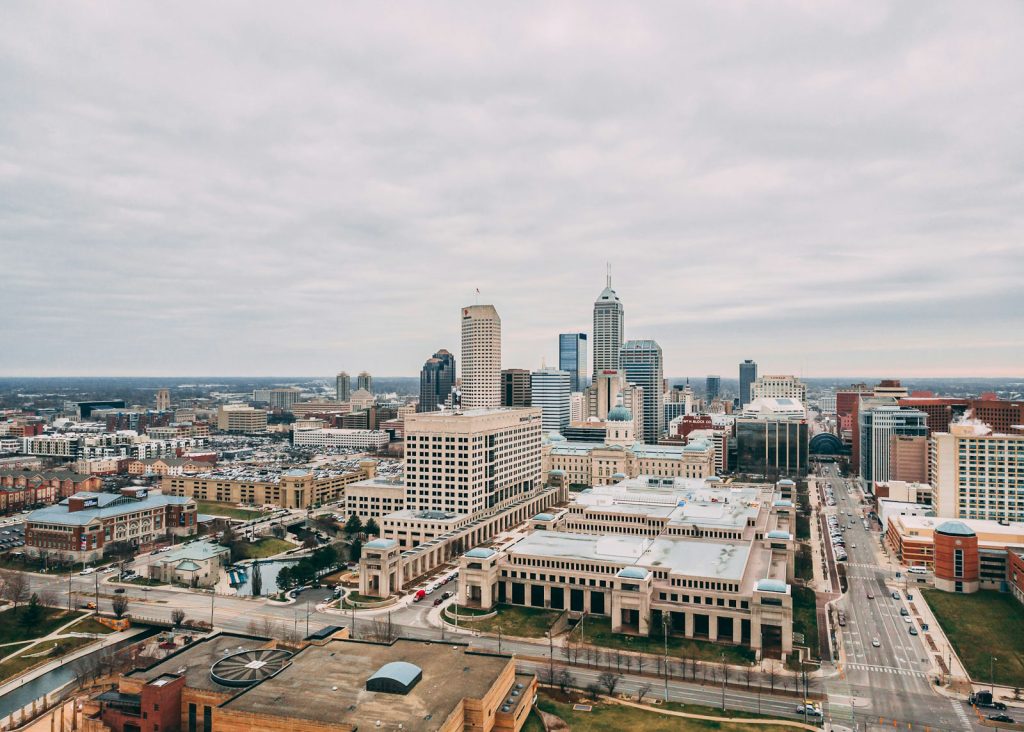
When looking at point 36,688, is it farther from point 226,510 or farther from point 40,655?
point 226,510

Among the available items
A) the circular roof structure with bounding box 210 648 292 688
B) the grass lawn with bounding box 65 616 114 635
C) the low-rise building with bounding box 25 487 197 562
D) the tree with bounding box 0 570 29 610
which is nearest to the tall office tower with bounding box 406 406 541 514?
the low-rise building with bounding box 25 487 197 562

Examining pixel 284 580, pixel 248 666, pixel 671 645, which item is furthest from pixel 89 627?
pixel 671 645

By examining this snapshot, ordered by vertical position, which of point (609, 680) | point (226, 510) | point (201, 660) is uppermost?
point (201, 660)

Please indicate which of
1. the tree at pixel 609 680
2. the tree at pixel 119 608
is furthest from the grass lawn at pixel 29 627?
the tree at pixel 609 680

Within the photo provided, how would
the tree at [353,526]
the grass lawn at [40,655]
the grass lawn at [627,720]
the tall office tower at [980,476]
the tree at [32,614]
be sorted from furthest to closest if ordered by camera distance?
the tree at [353,526] < the tall office tower at [980,476] < the tree at [32,614] < the grass lawn at [40,655] < the grass lawn at [627,720]

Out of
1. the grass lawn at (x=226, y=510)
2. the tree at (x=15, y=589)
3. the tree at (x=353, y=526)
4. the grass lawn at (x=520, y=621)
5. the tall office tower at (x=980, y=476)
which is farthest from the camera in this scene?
the grass lawn at (x=226, y=510)

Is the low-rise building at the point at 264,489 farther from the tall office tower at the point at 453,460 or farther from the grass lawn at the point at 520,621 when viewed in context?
the grass lawn at the point at 520,621

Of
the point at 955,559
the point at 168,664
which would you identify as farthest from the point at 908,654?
the point at 168,664
